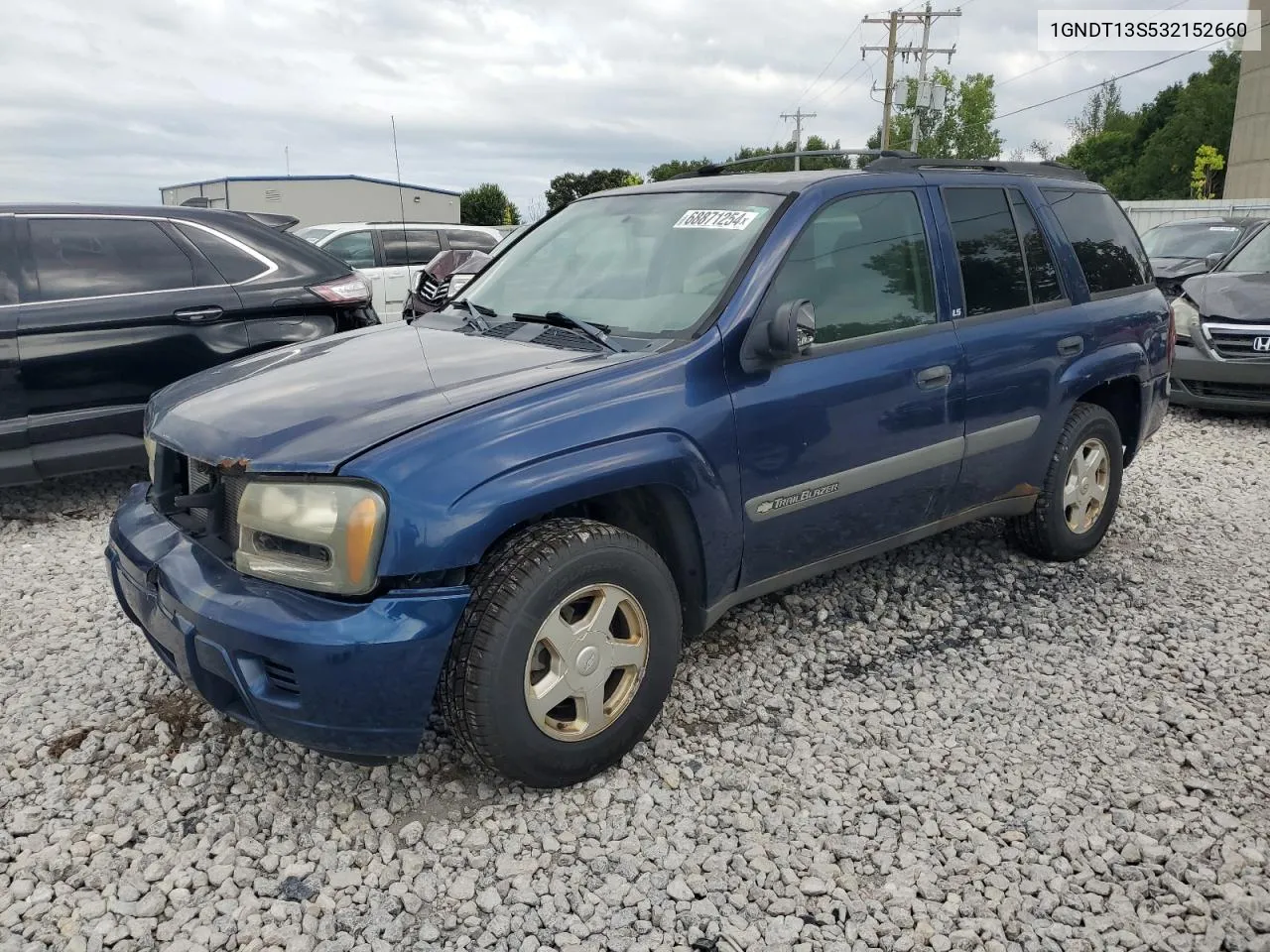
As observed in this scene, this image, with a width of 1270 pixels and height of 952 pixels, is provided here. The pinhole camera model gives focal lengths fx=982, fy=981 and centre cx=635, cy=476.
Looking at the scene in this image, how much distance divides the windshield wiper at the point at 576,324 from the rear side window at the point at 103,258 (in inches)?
116

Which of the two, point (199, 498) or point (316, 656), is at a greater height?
point (199, 498)

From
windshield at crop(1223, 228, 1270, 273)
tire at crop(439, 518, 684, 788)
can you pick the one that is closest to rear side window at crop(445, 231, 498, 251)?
windshield at crop(1223, 228, 1270, 273)

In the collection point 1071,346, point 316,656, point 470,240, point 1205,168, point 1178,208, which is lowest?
point 316,656

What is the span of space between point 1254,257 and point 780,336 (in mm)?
7724

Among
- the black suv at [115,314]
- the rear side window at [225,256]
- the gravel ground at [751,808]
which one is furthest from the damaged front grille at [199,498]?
the rear side window at [225,256]

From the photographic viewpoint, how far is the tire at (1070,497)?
4340 millimetres

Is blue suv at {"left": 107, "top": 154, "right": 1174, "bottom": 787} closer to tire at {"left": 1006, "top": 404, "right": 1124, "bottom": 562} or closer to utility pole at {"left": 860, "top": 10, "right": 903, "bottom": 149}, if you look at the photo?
tire at {"left": 1006, "top": 404, "right": 1124, "bottom": 562}

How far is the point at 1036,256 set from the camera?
13.8ft

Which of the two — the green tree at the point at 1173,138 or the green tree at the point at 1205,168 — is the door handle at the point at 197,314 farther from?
the green tree at the point at 1173,138

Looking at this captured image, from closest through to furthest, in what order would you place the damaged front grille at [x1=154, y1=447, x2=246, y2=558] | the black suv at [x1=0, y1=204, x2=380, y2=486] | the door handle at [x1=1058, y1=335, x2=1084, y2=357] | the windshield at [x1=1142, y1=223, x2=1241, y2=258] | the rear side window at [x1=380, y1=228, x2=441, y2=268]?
the damaged front grille at [x1=154, y1=447, x2=246, y2=558] → the door handle at [x1=1058, y1=335, x2=1084, y2=357] → the black suv at [x1=0, y1=204, x2=380, y2=486] → the windshield at [x1=1142, y1=223, x2=1241, y2=258] → the rear side window at [x1=380, y1=228, x2=441, y2=268]

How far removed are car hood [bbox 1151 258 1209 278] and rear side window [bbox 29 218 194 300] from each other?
760 centimetres

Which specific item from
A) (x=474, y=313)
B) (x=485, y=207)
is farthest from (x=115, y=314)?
(x=485, y=207)

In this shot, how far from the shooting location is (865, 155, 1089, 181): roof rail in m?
3.89

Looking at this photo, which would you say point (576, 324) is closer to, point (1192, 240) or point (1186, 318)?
point (1186, 318)
